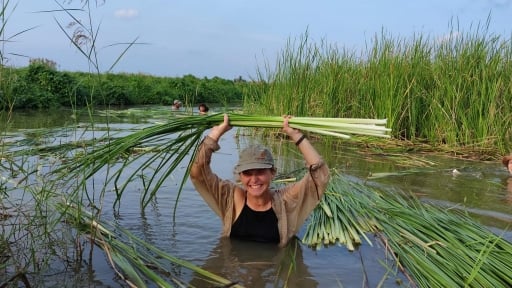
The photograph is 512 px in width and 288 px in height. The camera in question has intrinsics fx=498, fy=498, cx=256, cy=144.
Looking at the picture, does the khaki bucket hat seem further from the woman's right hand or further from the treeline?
the treeline

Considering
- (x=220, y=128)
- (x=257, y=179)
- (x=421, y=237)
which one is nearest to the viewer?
(x=220, y=128)

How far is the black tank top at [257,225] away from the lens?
3508mm

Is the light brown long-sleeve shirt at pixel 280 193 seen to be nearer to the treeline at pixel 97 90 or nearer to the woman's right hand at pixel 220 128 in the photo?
the woman's right hand at pixel 220 128

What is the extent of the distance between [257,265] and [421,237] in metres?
1.13

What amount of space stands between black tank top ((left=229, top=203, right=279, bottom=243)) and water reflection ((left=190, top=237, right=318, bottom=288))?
69mm

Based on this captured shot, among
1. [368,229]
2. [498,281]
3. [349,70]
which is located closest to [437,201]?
[368,229]

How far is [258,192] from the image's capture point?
330cm

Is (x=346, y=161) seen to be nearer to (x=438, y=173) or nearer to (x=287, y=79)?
(x=438, y=173)

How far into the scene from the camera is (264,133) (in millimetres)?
10219

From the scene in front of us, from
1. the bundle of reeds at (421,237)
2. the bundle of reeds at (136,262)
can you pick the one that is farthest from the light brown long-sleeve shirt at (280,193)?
the bundle of reeds at (136,262)

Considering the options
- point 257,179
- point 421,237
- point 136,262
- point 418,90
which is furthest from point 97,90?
point 421,237

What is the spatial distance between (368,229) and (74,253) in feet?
6.94

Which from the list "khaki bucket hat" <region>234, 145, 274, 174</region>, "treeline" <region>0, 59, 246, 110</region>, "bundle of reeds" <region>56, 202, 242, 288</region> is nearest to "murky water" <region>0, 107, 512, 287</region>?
"bundle of reeds" <region>56, 202, 242, 288</region>

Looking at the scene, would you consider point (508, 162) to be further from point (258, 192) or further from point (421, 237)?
point (258, 192)
